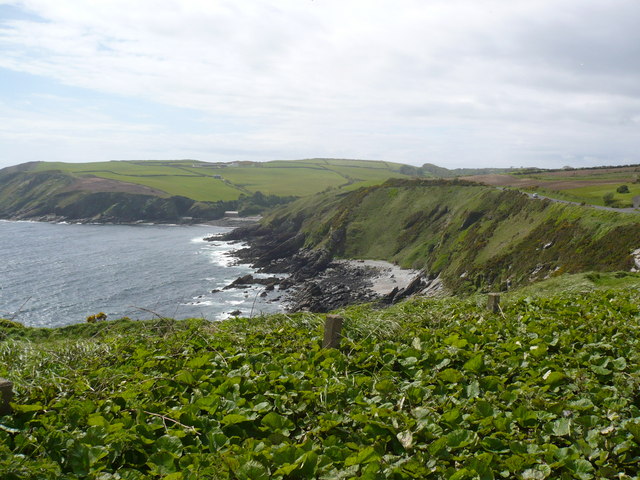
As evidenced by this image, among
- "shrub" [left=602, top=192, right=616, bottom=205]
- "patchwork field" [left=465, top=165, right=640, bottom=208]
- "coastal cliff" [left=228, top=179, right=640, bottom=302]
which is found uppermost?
"patchwork field" [left=465, top=165, right=640, bottom=208]

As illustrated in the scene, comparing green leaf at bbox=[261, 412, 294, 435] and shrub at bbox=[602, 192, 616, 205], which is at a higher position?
shrub at bbox=[602, 192, 616, 205]

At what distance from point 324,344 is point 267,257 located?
86682 millimetres

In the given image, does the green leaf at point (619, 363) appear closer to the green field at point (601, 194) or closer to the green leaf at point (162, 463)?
the green leaf at point (162, 463)

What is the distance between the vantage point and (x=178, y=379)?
5.52 meters

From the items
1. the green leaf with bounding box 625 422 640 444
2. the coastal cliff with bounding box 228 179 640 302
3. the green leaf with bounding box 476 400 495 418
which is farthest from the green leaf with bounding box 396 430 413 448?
the coastal cliff with bounding box 228 179 640 302

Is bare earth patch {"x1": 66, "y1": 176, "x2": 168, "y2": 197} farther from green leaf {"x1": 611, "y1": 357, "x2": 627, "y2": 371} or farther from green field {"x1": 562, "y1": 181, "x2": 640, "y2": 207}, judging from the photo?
green leaf {"x1": 611, "y1": 357, "x2": 627, "y2": 371}

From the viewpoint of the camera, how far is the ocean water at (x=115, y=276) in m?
56.3

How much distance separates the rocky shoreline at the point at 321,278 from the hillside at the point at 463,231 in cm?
259

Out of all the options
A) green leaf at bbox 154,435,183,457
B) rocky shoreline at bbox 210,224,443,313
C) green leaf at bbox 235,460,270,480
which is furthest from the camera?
rocky shoreline at bbox 210,224,443,313

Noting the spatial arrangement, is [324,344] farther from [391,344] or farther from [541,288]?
[541,288]

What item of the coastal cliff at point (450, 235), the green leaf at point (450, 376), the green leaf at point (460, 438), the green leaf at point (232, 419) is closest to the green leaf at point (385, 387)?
the green leaf at point (450, 376)

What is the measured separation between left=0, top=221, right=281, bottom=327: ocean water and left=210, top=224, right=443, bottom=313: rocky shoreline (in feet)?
12.4

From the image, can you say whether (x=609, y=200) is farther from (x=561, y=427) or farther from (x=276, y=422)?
(x=276, y=422)

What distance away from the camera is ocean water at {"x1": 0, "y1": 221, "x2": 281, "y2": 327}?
56.3 meters
